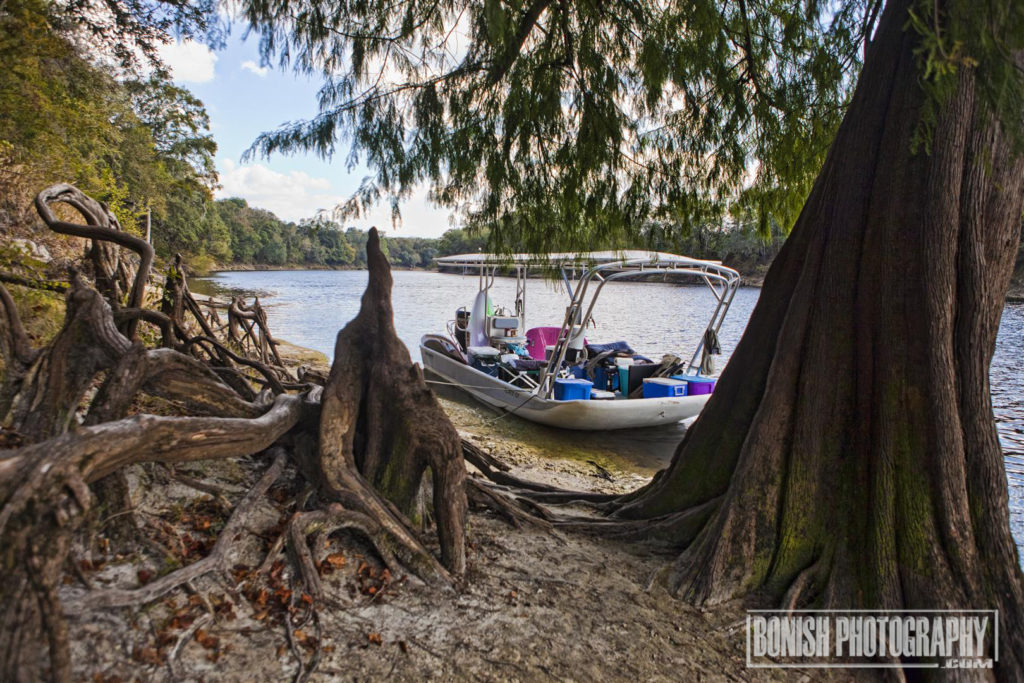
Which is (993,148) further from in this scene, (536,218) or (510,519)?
(510,519)

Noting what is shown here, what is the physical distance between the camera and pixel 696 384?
11680 mm

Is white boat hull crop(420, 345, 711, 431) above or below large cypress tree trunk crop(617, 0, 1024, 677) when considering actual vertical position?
below

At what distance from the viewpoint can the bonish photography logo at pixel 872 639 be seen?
3020 millimetres

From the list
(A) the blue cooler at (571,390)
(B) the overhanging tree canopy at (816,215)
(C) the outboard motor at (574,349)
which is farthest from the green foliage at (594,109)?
(C) the outboard motor at (574,349)

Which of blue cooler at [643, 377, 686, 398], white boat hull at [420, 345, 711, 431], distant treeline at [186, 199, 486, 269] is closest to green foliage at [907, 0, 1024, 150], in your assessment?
white boat hull at [420, 345, 711, 431]

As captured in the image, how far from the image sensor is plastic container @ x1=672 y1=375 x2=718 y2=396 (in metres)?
11.6

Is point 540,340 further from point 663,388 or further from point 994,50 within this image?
point 994,50

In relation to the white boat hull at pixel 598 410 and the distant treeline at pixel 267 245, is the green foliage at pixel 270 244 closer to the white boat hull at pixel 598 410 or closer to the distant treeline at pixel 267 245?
the distant treeline at pixel 267 245

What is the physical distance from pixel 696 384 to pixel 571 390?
2396 millimetres

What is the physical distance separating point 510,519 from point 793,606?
1.77 metres

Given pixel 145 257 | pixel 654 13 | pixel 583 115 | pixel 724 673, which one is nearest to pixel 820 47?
pixel 654 13

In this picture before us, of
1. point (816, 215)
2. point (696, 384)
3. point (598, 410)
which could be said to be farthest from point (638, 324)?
point (816, 215)

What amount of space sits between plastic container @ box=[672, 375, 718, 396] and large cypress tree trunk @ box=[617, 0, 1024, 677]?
305 inches

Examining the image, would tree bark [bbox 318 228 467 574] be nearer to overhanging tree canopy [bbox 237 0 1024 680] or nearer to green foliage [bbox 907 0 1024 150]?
overhanging tree canopy [bbox 237 0 1024 680]
